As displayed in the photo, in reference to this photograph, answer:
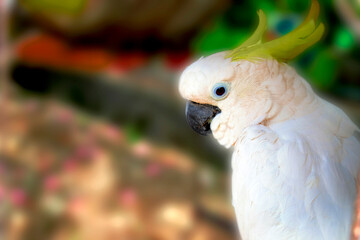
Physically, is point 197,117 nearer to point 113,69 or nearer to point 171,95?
point 171,95

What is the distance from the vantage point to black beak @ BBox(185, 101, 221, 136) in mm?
962

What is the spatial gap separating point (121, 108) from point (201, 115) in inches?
80.6

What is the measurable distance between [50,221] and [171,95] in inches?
40.2

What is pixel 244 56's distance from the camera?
89cm

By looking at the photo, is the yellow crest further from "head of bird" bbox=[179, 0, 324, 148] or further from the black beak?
the black beak

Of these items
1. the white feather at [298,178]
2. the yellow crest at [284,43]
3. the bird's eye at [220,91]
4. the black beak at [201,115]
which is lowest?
the white feather at [298,178]

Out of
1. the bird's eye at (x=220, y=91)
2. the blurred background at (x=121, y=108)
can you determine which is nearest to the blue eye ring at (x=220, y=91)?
the bird's eye at (x=220, y=91)

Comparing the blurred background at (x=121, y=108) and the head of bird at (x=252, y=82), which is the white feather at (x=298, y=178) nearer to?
the head of bird at (x=252, y=82)

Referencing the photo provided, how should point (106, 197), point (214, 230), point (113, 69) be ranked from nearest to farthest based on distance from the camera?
point (214, 230)
point (106, 197)
point (113, 69)

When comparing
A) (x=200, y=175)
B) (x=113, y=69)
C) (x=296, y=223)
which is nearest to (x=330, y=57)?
(x=200, y=175)

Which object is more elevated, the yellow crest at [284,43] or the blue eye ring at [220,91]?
the yellow crest at [284,43]

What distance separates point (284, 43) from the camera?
87cm

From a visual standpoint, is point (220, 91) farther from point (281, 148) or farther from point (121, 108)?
point (121, 108)

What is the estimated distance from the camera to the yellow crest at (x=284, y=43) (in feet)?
2.78
